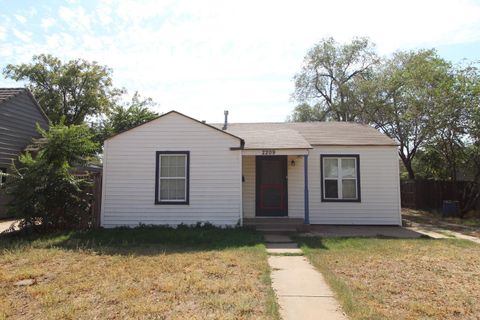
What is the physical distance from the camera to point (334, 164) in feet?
40.1

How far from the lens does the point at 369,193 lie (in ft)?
39.2

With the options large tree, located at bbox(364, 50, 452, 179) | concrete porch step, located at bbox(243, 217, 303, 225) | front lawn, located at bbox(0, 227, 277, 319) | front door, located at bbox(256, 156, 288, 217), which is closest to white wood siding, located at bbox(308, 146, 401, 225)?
front door, located at bbox(256, 156, 288, 217)

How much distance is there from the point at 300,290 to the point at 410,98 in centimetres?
1775

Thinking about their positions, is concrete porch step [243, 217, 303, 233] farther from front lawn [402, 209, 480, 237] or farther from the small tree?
front lawn [402, 209, 480, 237]

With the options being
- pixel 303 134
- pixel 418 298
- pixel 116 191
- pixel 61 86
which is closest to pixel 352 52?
pixel 303 134

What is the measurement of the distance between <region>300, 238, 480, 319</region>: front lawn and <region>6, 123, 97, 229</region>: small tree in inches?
266

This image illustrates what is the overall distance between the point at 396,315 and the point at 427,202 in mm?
17063

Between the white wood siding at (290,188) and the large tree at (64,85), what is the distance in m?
21.1

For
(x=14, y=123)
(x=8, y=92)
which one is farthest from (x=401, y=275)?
(x=8, y=92)

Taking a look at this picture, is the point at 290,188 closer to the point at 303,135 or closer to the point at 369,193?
the point at 303,135

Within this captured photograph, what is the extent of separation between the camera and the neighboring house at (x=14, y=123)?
45.1ft

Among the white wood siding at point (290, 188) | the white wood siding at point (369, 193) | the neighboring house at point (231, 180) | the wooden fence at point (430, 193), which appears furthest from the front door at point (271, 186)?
the wooden fence at point (430, 193)

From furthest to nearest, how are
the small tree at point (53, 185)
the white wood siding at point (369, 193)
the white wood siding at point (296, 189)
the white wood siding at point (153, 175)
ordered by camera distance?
the white wood siding at point (369, 193) < the white wood siding at point (296, 189) < the white wood siding at point (153, 175) < the small tree at point (53, 185)

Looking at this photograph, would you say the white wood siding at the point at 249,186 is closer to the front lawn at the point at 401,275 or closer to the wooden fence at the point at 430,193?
the front lawn at the point at 401,275
